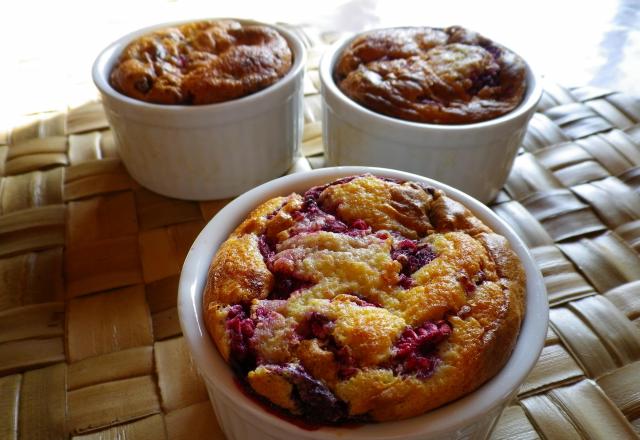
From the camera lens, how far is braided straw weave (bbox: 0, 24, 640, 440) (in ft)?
3.26

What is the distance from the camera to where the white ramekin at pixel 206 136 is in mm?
1306

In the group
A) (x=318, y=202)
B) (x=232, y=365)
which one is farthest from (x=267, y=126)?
(x=232, y=365)

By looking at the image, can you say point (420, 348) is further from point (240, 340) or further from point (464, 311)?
point (240, 340)

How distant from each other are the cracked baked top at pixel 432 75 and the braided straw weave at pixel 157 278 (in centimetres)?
26

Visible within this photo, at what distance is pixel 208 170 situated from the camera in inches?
54.9

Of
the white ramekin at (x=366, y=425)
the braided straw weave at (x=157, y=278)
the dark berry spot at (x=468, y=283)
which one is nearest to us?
the white ramekin at (x=366, y=425)

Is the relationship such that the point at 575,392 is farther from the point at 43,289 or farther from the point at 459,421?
the point at 43,289

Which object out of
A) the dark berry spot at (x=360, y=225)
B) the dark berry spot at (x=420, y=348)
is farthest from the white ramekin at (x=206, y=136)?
the dark berry spot at (x=420, y=348)

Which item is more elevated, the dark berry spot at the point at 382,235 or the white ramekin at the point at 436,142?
the dark berry spot at the point at 382,235

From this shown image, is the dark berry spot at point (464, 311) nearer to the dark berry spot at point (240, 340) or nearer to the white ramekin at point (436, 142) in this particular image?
the dark berry spot at point (240, 340)

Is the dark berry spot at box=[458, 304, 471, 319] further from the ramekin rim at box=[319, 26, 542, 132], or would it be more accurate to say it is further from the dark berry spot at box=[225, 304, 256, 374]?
the ramekin rim at box=[319, 26, 542, 132]

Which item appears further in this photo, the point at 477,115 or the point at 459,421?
the point at 477,115

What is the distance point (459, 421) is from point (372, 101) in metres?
0.80

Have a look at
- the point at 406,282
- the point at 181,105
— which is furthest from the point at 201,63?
the point at 406,282
